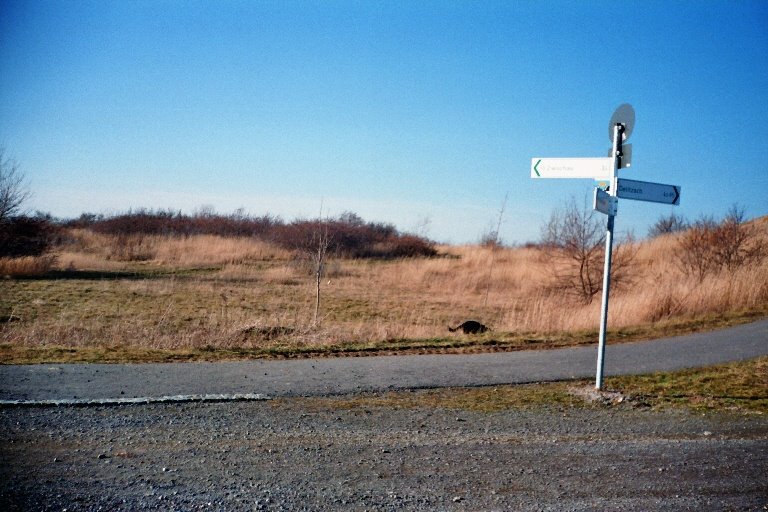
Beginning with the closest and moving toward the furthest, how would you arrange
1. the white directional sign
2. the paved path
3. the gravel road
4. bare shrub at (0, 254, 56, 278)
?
the gravel road, the paved path, the white directional sign, bare shrub at (0, 254, 56, 278)

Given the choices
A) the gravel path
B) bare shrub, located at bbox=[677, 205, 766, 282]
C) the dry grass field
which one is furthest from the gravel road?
bare shrub, located at bbox=[677, 205, 766, 282]

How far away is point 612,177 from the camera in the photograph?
7863 millimetres

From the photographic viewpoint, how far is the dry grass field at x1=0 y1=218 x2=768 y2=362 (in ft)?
38.6

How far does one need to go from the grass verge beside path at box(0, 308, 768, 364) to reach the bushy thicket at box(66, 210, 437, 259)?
81.8 feet

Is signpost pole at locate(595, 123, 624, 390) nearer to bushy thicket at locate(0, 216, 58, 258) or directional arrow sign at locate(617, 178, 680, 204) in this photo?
directional arrow sign at locate(617, 178, 680, 204)

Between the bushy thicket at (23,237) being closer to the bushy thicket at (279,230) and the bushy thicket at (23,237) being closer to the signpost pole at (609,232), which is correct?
the bushy thicket at (279,230)

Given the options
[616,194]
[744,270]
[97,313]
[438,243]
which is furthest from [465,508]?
[438,243]

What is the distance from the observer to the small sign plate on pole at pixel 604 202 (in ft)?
24.3

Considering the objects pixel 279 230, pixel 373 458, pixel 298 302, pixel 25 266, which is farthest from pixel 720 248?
pixel 279 230

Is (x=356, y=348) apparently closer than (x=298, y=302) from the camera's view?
Yes

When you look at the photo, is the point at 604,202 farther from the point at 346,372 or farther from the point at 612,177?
the point at 346,372

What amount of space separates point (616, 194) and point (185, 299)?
15.7 metres

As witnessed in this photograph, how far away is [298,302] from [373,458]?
1600 cm

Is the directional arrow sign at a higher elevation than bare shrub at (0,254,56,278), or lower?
higher
